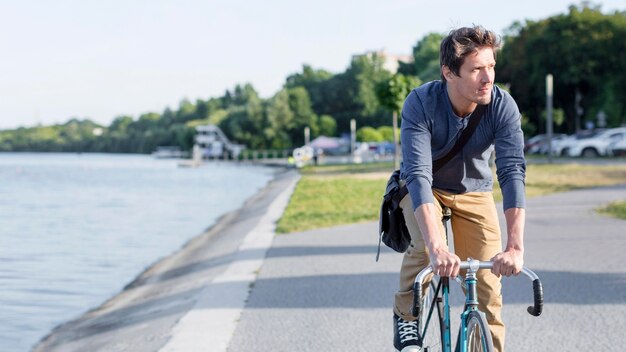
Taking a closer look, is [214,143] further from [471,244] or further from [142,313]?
[471,244]

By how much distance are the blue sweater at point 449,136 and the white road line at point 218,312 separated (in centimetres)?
289

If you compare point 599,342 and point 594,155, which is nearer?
→ point 599,342

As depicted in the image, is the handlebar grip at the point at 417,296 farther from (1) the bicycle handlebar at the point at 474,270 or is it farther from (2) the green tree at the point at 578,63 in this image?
(2) the green tree at the point at 578,63

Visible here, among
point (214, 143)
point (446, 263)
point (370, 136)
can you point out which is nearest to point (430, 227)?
point (446, 263)

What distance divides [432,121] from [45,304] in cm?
985

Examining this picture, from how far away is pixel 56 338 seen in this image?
1023 centimetres

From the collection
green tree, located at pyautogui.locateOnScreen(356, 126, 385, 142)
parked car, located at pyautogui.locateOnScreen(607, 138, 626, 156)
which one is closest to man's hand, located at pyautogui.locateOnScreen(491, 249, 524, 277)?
parked car, located at pyautogui.locateOnScreen(607, 138, 626, 156)

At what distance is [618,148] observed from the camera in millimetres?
45188

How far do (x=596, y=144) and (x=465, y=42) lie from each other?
4456 centimetres

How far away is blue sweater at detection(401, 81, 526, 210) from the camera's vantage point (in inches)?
149

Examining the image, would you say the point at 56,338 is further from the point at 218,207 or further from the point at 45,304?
the point at 218,207

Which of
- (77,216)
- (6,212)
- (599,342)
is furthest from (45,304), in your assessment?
(6,212)

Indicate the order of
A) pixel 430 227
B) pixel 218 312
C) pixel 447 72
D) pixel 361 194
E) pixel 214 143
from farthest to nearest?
1. pixel 214 143
2. pixel 361 194
3. pixel 218 312
4. pixel 447 72
5. pixel 430 227

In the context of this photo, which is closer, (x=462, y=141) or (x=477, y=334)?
(x=477, y=334)
